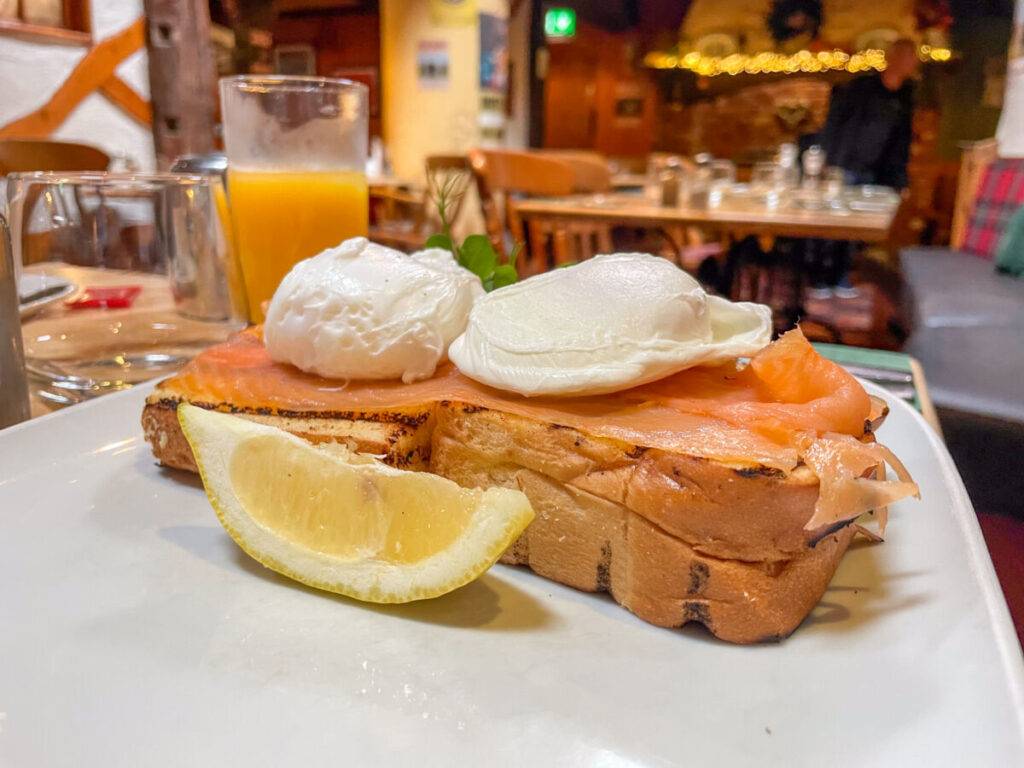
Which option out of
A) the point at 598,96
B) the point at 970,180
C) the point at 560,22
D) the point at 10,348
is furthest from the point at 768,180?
the point at 560,22

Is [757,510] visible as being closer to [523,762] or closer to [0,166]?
[523,762]

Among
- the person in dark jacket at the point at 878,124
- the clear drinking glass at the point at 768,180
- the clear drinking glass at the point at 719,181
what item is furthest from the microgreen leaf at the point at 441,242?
the person in dark jacket at the point at 878,124

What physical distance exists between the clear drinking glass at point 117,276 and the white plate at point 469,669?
0.51m

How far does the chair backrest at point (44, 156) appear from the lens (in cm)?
350

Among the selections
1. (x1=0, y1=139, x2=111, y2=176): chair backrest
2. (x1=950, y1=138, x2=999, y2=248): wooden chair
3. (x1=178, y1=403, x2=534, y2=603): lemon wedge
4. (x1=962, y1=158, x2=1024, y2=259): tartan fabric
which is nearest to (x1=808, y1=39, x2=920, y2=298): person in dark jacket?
(x1=950, y1=138, x2=999, y2=248): wooden chair

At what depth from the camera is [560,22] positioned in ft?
38.4

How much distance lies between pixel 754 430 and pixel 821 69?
1188 cm

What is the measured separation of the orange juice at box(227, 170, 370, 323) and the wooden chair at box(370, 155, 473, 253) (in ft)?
11.1

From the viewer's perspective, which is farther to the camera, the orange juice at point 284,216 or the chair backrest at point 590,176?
the chair backrest at point 590,176

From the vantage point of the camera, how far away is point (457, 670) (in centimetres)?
76

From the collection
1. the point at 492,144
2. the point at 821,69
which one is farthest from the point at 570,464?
the point at 821,69

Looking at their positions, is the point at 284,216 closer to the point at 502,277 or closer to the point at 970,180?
the point at 502,277

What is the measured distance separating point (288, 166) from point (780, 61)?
1119 centimetres

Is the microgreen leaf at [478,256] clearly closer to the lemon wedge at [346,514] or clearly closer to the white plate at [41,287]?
the lemon wedge at [346,514]
